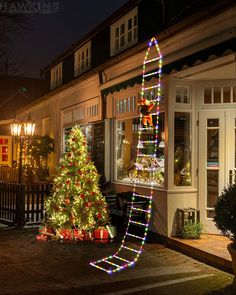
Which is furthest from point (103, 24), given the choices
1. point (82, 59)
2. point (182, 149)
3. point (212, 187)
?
point (212, 187)

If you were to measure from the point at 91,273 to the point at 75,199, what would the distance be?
259 cm

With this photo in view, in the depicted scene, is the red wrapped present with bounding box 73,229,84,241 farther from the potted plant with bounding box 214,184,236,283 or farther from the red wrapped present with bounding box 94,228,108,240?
the potted plant with bounding box 214,184,236,283

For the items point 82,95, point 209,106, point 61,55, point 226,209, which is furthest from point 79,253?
point 61,55

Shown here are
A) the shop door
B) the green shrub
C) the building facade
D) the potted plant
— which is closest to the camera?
the potted plant

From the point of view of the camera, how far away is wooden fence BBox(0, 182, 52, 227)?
10508mm

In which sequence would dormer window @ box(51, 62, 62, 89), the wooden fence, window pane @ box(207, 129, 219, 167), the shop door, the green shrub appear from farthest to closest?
dormer window @ box(51, 62, 62, 89), the wooden fence, window pane @ box(207, 129, 219, 167), the shop door, the green shrub

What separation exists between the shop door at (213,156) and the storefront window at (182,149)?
248mm

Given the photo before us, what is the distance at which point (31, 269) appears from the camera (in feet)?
→ 22.0

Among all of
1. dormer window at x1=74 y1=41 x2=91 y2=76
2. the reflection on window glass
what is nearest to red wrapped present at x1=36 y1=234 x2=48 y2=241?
the reflection on window glass

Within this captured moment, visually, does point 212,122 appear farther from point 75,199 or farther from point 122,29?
point 122,29

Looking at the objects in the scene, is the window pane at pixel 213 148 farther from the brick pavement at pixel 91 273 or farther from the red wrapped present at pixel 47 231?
the red wrapped present at pixel 47 231

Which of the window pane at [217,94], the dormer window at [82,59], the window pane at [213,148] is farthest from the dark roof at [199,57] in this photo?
the dormer window at [82,59]

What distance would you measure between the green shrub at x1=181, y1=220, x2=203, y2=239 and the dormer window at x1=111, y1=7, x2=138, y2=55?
5239 millimetres

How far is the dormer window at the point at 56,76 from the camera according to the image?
18422mm
